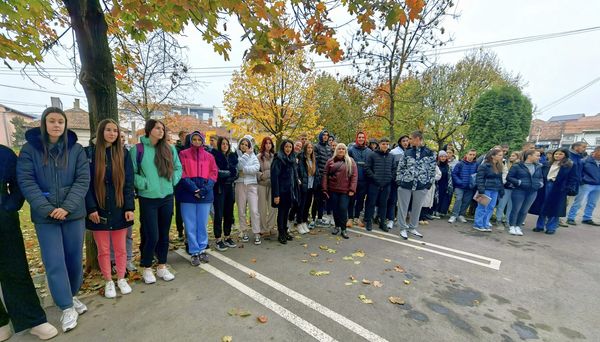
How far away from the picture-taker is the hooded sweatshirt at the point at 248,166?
16.6 feet

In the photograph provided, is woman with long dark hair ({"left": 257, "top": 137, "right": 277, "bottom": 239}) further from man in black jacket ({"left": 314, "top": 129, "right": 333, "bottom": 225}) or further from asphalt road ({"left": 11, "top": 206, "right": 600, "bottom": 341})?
man in black jacket ({"left": 314, "top": 129, "right": 333, "bottom": 225})

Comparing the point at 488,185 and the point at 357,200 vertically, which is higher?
the point at 488,185

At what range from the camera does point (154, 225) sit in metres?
3.55

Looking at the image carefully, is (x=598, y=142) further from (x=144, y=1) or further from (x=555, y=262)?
(x=144, y=1)

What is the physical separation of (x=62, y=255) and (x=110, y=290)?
2.73 feet

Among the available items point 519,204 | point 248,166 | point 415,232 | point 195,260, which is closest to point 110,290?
point 195,260

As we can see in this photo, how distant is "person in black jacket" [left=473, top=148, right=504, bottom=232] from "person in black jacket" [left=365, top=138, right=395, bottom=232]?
8.06ft

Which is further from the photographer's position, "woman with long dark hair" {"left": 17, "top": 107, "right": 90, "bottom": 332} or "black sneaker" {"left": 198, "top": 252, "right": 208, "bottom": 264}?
"black sneaker" {"left": 198, "top": 252, "right": 208, "bottom": 264}

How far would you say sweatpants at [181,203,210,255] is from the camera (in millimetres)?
4165

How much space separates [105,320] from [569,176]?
32.8 feet

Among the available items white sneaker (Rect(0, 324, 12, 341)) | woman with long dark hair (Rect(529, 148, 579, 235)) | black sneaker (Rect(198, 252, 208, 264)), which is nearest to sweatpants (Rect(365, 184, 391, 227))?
black sneaker (Rect(198, 252, 208, 264))

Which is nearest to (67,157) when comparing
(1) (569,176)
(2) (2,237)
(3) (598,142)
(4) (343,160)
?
A: (2) (2,237)

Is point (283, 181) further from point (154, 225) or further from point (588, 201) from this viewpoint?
point (588, 201)

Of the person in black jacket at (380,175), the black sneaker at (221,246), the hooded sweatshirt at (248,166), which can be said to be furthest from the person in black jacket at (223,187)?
the person in black jacket at (380,175)
